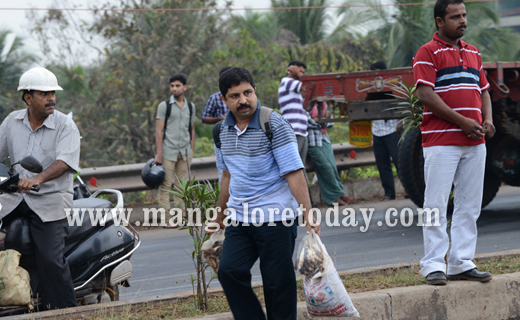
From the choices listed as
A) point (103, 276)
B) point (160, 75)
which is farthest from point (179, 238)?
point (160, 75)

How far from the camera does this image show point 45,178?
168 inches

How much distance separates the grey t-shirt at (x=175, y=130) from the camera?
9.12m

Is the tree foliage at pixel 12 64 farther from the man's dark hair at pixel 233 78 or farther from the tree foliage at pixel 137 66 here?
the man's dark hair at pixel 233 78

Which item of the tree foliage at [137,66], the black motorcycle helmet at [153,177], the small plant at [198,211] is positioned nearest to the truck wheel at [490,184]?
the black motorcycle helmet at [153,177]

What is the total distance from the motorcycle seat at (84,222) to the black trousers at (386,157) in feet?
20.4

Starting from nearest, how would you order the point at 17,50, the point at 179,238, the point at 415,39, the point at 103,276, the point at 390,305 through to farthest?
the point at 390,305 < the point at 103,276 < the point at 179,238 < the point at 17,50 < the point at 415,39

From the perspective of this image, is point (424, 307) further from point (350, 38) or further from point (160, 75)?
point (350, 38)

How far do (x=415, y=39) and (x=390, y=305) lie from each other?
1990cm

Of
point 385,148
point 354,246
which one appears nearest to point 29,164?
point 354,246

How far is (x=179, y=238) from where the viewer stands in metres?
8.45

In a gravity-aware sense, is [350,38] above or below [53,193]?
above

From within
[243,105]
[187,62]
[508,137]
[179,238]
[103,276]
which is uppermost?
[187,62]

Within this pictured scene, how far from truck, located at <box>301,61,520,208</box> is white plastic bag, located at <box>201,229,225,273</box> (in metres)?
3.26

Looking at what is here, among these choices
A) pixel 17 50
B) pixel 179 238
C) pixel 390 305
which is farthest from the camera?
pixel 17 50
